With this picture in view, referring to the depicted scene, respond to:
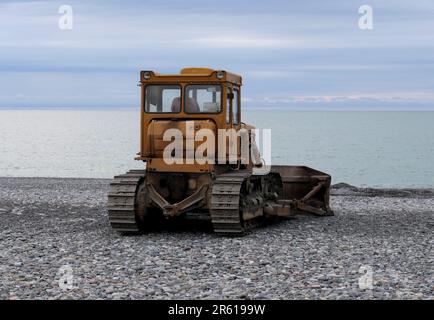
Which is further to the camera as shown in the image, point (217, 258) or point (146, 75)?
point (146, 75)

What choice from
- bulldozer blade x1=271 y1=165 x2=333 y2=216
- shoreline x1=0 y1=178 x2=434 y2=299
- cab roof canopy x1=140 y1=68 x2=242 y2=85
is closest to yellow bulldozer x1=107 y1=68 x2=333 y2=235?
cab roof canopy x1=140 y1=68 x2=242 y2=85

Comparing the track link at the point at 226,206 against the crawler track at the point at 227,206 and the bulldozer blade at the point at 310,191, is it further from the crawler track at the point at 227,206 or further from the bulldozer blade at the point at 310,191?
the bulldozer blade at the point at 310,191

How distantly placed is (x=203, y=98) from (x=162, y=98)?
3.13 feet

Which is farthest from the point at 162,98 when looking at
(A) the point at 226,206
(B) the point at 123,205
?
(A) the point at 226,206

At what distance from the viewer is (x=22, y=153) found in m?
95.6

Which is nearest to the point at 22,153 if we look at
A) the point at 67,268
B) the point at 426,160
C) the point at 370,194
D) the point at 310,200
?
the point at 426,160

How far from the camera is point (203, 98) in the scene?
19.1 m

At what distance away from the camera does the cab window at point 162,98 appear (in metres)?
19.2

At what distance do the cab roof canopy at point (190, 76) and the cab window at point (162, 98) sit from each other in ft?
0.55

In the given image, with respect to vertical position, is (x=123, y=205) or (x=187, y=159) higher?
(x=187, y=159)

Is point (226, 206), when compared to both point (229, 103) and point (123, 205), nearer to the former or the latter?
point (123, 205)

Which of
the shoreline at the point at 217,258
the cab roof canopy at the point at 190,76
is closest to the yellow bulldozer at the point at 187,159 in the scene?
the cab roof canopy at the point at 190,76

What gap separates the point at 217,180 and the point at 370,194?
15.7 m

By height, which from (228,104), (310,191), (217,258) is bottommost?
(217,258)
